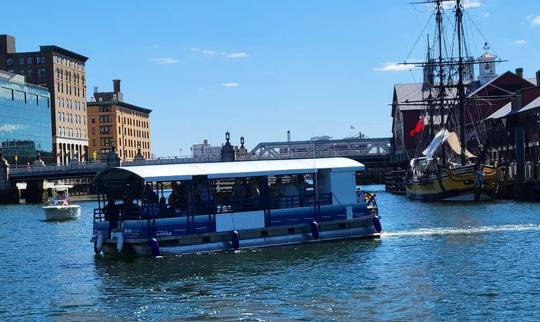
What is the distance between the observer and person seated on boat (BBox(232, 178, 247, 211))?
1689 inches

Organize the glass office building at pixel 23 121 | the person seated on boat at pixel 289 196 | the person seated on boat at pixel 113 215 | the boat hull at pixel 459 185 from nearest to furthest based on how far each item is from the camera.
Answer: the person seated on boat at pixel 113 215, the person seated on boat at pixel 289 196, the boat hull at pixel 459 185, the glass office building at pixel 23 121

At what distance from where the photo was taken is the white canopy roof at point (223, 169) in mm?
40406

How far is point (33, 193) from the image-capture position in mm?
A: 155000

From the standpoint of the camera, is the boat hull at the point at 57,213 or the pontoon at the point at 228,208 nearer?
the pontoon at the point at 228,208

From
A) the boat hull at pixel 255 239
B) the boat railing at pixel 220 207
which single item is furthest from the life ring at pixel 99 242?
the boat railing at pixel 220 207

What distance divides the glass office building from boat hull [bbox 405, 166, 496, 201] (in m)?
101

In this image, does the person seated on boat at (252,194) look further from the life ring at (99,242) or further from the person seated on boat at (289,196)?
the life ring at (99,242)

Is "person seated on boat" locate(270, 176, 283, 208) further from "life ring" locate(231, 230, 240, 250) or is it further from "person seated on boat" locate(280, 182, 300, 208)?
"life ring" locate(231, 230, 240, 250)

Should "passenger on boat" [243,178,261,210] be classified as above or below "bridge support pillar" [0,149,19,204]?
below

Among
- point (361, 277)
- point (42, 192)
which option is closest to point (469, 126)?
point (42, 192)

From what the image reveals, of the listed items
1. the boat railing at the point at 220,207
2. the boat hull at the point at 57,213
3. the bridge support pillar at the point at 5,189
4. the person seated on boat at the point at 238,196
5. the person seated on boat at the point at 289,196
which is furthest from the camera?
the bridge support pillar at the point at 5,189

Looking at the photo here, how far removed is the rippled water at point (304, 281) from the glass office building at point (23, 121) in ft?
408

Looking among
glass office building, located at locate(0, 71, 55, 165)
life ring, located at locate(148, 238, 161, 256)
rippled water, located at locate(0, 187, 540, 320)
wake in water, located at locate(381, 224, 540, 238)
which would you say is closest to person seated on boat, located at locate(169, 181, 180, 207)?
life ring, located at locate(148, 238, 161, 256)

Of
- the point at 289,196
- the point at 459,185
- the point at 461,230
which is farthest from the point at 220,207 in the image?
the point at 459,185
